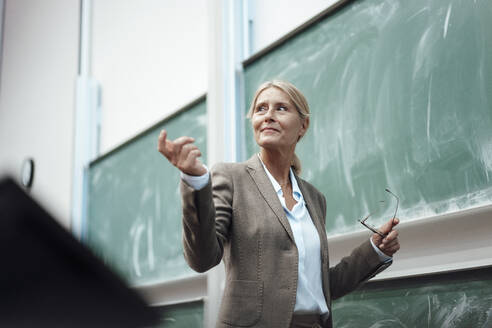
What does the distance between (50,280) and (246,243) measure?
111 cm

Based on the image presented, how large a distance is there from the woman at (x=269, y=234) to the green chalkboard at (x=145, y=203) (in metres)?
2.11

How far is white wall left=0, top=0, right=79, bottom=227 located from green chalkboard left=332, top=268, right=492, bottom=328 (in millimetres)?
3315

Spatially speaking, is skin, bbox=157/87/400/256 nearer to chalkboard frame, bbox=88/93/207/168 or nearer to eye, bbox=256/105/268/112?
eye, bbox=256/105/268/112

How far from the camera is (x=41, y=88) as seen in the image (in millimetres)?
6625

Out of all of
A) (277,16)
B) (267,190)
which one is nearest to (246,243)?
(267,190)

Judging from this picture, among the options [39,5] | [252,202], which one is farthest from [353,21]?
[39,5]

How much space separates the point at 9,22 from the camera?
303 inches

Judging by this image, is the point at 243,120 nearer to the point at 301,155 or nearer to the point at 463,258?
the point at 301,155

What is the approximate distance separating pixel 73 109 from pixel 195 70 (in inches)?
76.7

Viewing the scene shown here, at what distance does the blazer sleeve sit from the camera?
1233 millimetres

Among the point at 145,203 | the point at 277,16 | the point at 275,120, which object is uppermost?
the point at 277,16

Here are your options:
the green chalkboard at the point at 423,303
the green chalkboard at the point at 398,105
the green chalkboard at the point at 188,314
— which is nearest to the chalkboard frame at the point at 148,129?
the green chalkboard at the point at 398,105

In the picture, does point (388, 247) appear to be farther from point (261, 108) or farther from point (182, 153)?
point (182, 153)

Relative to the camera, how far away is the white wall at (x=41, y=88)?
5.82m
